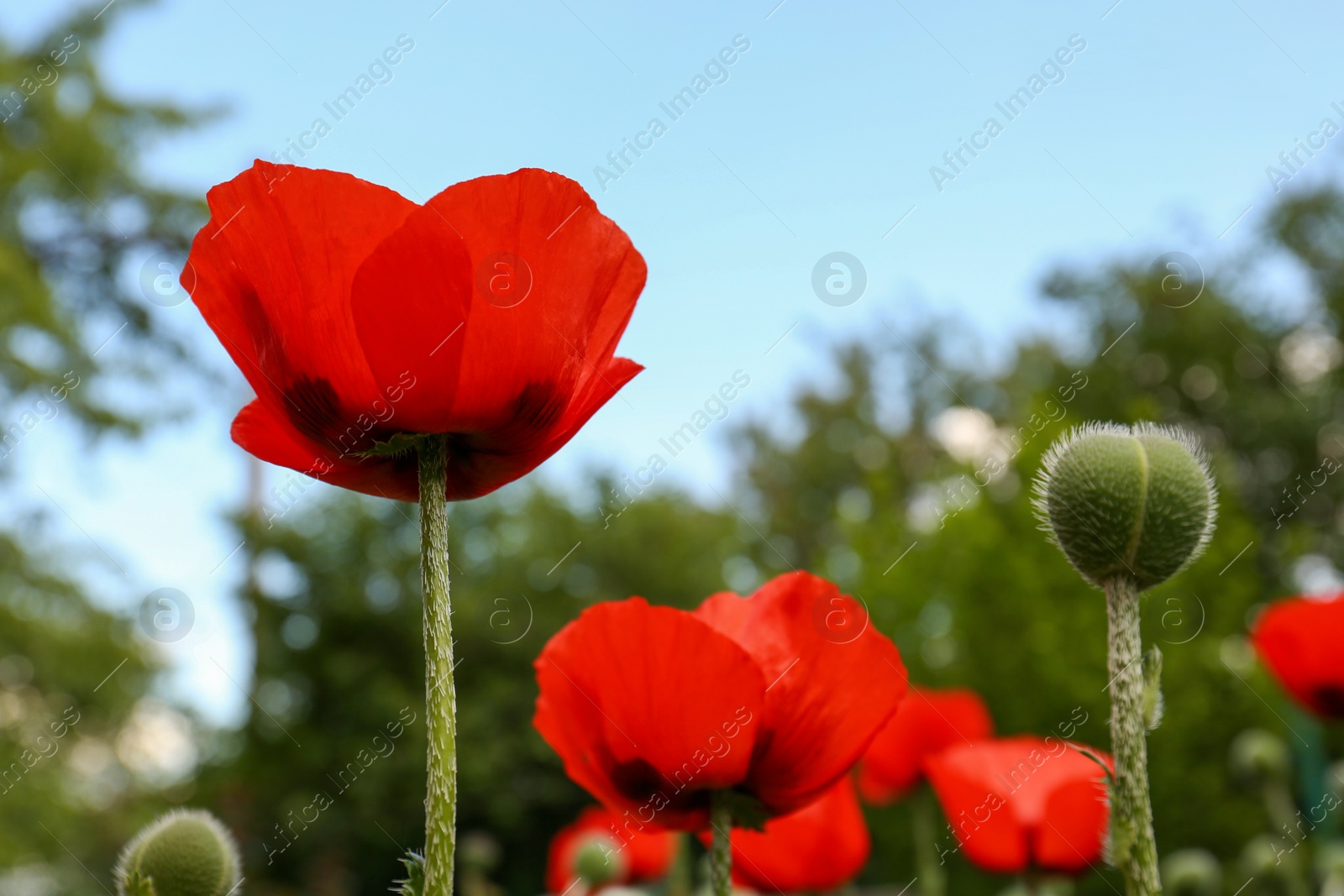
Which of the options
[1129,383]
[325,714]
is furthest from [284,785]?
[1129,383]

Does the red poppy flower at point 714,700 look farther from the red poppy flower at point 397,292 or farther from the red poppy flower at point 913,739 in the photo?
the red poppy flower at point 913,739

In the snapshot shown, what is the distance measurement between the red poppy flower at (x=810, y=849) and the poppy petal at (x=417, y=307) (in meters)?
1.04

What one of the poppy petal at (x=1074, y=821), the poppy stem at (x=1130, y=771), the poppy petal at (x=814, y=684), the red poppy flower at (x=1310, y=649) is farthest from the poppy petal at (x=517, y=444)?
the red poppy flower at (x=1310, y=649)

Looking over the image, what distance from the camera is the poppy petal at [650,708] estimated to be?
863mm

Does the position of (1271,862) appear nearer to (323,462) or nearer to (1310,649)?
(1310,649)

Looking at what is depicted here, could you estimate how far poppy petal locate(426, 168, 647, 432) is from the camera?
0.71m

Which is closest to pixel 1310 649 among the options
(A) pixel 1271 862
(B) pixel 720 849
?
(A) pixel 1271 862

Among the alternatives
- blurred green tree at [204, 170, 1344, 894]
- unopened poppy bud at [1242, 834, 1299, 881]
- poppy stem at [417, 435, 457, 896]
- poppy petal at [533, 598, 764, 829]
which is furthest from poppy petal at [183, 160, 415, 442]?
blurred green tree at [204, 170, 1344, 894]

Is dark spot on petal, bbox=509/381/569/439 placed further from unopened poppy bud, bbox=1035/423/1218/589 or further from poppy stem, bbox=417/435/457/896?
unopened poppy bud, bbox=1035/423/1218/589

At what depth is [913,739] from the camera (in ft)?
9.22

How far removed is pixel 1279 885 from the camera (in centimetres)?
309

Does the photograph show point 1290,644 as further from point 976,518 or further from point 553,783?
point 553,783

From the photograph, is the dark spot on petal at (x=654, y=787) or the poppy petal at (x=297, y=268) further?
the dark spot on petal at (x=654, y=787)

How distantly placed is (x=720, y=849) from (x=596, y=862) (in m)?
1.39
